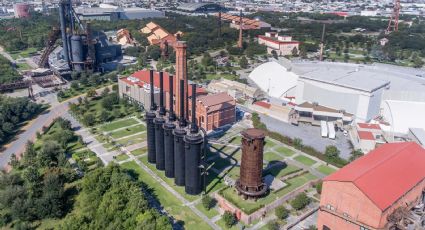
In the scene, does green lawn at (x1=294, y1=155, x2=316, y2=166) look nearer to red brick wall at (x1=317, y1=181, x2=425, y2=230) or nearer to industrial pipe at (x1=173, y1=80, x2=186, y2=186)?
red brick wall at (x1=317, y1=181, x2=425, y2=230)

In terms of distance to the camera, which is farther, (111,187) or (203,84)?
(203,84)

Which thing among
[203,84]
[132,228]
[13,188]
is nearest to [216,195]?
[132,228]

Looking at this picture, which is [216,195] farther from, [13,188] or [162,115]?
[13,188]

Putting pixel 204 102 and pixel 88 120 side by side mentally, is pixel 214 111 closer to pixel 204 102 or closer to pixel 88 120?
pixel 204 102

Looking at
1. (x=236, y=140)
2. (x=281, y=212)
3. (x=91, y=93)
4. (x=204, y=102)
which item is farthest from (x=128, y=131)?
(x=281, y=212)

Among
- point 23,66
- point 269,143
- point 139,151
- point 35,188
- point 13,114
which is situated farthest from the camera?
point 23,66

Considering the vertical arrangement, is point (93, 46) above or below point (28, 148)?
above

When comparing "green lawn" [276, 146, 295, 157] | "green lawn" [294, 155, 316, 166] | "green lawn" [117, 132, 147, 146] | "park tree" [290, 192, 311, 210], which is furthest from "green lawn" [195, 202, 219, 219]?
"green lawn" [117, 132, 147, 146]

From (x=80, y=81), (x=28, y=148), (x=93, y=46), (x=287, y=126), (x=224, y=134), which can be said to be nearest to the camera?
(x=28, y=148)

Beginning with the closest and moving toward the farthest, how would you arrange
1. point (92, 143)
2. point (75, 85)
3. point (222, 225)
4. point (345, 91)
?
point (222, 225) → point (92, 143) → point (345, 91) → point (75, 85)
